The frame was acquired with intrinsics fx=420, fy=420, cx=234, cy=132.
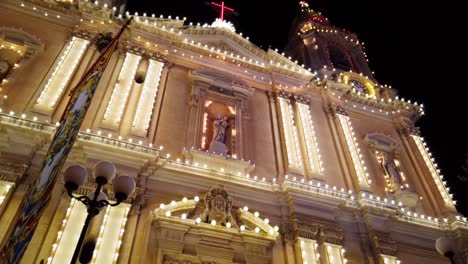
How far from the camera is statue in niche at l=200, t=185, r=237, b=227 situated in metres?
10.5

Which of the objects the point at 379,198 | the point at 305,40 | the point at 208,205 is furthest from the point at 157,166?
the point at 305,40

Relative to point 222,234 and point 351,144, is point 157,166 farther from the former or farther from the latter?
point 351,144

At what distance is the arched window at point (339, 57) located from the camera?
22261 millimetres

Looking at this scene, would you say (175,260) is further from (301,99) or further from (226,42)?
(226,42)

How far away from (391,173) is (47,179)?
11854 millimetres

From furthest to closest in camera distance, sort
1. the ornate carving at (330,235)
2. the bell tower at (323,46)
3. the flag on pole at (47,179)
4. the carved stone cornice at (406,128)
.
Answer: the bell tower at (323,46), the carved stone cornice at (406,128), the ornate carving at (330,235), the flag on pole at (47,179)

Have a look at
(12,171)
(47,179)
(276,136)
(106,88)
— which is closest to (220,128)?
(276,136)

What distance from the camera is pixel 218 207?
1070cm

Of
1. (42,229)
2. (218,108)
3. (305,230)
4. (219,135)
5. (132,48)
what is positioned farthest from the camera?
(218,108)

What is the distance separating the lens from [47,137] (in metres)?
10.2

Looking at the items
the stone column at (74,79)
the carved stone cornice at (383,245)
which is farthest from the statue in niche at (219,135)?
the carved stone cornice at (383,245)

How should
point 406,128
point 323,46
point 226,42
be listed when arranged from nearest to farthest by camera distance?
point 406,128 → point 226,42 → point 323,46

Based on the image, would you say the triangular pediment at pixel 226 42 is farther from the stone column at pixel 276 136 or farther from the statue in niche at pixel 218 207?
the statue in niche at pixel 218 207

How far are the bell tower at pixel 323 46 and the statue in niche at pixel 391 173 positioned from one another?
681 cm
